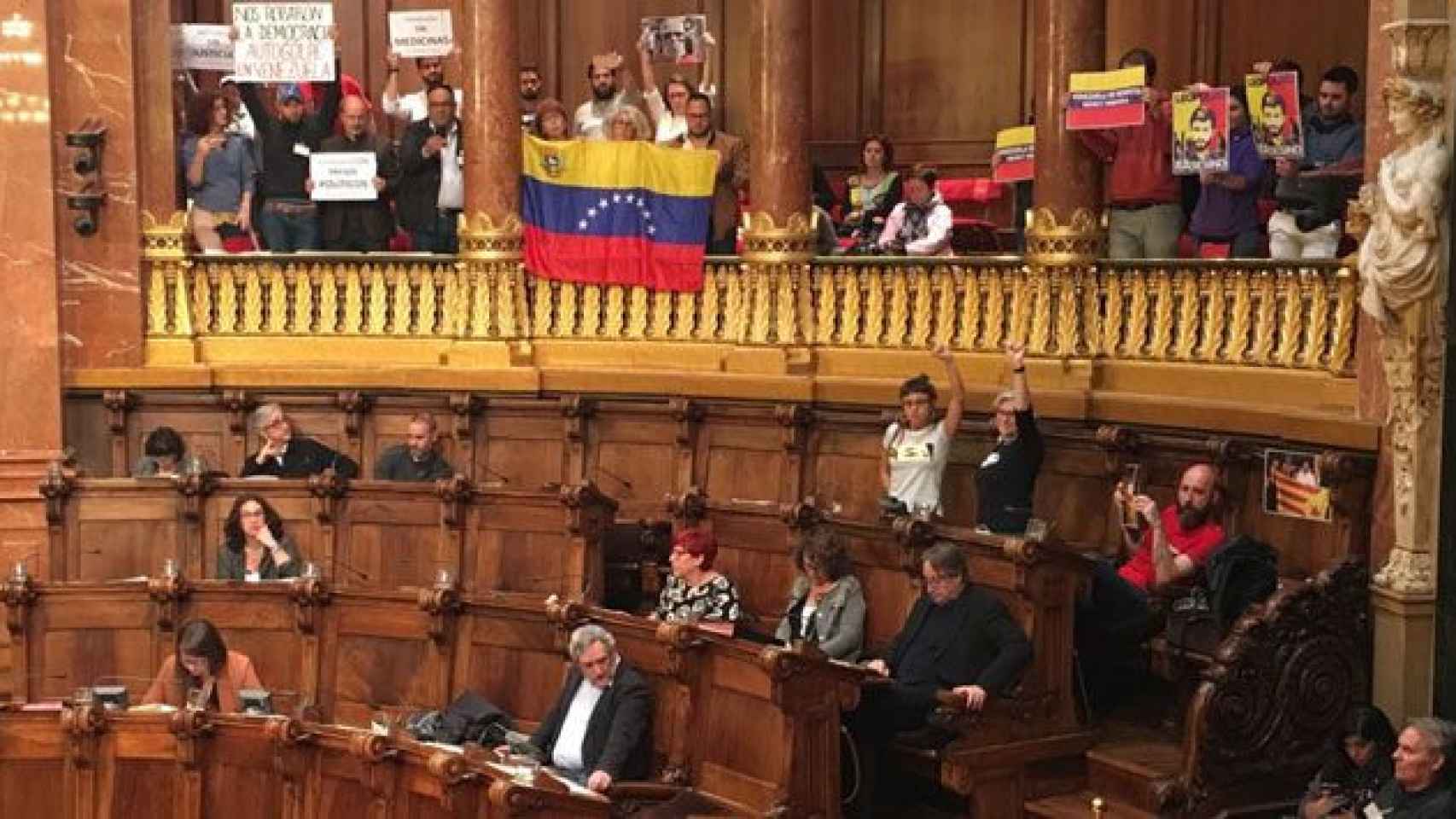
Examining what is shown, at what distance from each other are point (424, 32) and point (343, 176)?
2.93 ft

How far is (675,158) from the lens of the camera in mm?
11797

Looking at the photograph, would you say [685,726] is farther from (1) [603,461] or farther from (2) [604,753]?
(1) [603,461]

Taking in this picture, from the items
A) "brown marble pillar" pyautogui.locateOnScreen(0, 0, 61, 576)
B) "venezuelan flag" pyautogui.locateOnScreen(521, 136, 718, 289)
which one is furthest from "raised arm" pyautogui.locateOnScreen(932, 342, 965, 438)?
"brown marble pillar" pyautogui.locateOnScreen(0, 0, 61, 576)

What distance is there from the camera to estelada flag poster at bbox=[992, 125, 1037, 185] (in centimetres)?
1117

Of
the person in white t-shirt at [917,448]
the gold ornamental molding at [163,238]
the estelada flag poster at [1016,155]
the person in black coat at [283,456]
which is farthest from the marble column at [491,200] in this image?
the person in white t-shirt at [917,448]

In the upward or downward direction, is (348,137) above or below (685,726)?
above

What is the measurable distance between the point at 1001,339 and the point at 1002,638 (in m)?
3.18

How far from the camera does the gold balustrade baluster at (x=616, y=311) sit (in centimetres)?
1198

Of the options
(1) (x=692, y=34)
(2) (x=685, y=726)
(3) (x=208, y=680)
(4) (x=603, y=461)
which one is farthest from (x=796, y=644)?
(1) (x=692, y=34)

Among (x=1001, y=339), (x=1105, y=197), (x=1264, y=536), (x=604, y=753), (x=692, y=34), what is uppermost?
(x=692, y=34)

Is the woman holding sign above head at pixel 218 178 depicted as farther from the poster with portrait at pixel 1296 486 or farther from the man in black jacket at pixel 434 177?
the poster with portrait at pixel 1296 486

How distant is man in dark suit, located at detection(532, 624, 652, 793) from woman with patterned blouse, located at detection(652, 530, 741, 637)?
2.30ft

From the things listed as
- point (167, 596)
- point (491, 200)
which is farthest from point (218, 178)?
point (167, 596)

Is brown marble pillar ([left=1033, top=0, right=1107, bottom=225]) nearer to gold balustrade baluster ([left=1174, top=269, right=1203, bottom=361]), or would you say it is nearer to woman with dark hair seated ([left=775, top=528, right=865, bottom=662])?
gold balustrade baluster ([left=1174, top=269, right=1203, bottom=361])
